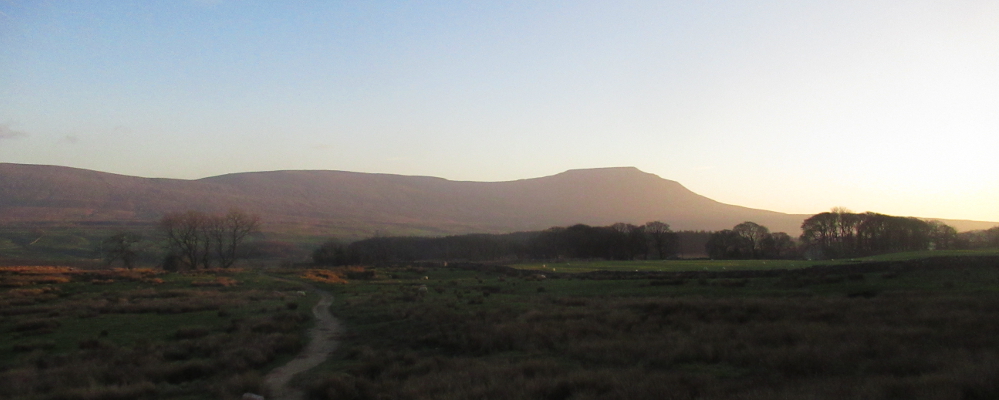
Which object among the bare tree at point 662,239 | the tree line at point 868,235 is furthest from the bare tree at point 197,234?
the tree line at point 868,235

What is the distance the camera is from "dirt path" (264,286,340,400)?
1310cm

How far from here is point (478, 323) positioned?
20.9 m

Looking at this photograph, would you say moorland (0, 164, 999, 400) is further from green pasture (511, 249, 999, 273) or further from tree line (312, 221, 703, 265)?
tree line (312, 221, 703, 265)

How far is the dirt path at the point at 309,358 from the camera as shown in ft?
43.0

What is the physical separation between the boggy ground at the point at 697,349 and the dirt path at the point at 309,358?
0.64 metres

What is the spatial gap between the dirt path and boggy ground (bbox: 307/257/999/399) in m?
0.64

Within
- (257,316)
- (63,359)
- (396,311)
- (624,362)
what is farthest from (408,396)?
(257,316)

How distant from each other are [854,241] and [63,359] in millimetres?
99686

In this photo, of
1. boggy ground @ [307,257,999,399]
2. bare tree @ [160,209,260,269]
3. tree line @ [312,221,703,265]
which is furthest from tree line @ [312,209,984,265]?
boggy ground @ [307,257,999,399]

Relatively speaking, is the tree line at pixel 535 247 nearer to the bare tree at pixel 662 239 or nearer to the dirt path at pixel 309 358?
the bare tree at pixel 662 239

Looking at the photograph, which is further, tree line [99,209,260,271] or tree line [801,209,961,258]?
tree line [801,209,961,258]

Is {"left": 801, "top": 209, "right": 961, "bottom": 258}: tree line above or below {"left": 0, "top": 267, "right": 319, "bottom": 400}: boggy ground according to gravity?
above

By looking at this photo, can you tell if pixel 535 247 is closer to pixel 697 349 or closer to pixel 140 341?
pixel 140 341

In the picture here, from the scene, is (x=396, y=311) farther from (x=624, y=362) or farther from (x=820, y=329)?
(x=820, y=329)
